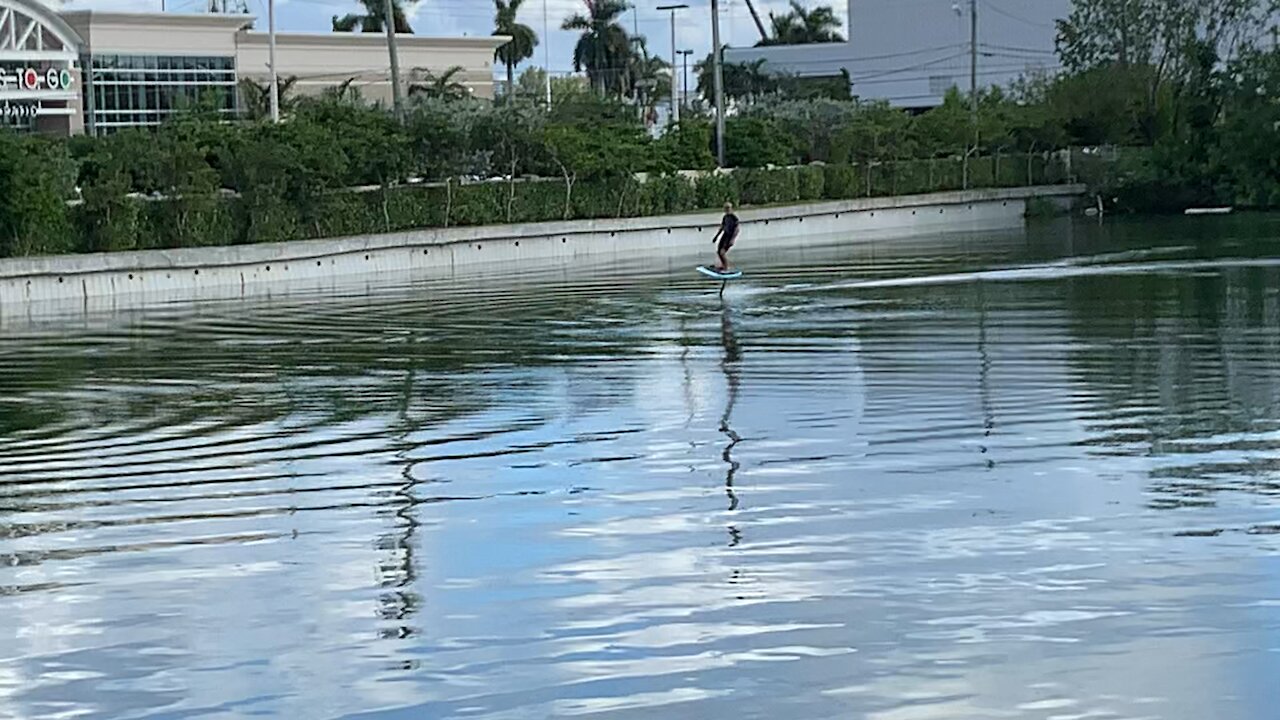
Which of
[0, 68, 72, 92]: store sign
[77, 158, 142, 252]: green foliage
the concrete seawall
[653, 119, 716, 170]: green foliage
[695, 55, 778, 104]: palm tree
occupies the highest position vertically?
[695, 55, 778, 104]: palm tree

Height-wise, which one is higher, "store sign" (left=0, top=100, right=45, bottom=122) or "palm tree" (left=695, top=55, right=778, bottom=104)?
"palm tree" (left=695, top=55, right=778, bottom=104)

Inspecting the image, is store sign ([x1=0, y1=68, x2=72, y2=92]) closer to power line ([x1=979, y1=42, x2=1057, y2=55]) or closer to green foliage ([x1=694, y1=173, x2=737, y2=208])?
green foliage ([x1=694, y1=173, x2=737, y2=208])

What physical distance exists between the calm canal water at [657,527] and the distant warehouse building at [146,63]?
5563cm

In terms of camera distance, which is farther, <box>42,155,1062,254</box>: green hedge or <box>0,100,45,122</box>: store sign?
<box>0,100,45,122</box>: store sign

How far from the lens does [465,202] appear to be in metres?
53.3

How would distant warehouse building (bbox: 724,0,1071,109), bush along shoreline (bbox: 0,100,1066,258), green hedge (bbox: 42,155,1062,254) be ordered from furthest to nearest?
distant warehouse building (bbox: 724,0,1071,109), green hedge (bbox: 42,155,1062,254), bush along shoreline (bbox: 0,100,1066,258)

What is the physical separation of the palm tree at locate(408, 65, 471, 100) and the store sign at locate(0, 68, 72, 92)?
13933mm

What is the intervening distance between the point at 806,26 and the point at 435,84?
182 ft

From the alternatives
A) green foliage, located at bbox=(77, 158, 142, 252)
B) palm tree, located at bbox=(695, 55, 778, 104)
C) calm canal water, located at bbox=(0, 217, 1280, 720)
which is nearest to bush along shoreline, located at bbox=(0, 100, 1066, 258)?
green foliage, located at bbox=(77, 158, 142, 252)

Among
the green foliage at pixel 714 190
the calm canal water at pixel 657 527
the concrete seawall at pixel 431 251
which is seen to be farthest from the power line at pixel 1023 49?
the calm canal water at pixel 657 527

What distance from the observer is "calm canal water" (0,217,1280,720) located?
8945 millimetres

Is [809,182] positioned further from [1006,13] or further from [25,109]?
[1006,13]

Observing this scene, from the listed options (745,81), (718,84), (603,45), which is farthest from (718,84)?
(603,45)

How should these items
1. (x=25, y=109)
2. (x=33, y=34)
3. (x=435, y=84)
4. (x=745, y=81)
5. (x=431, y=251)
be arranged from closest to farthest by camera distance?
1. (x=431, y=251)
2. (x=33, y=34)
3. (x=25, y=109)
4. (x=435, y=84)
5. (x=745, y=81)
